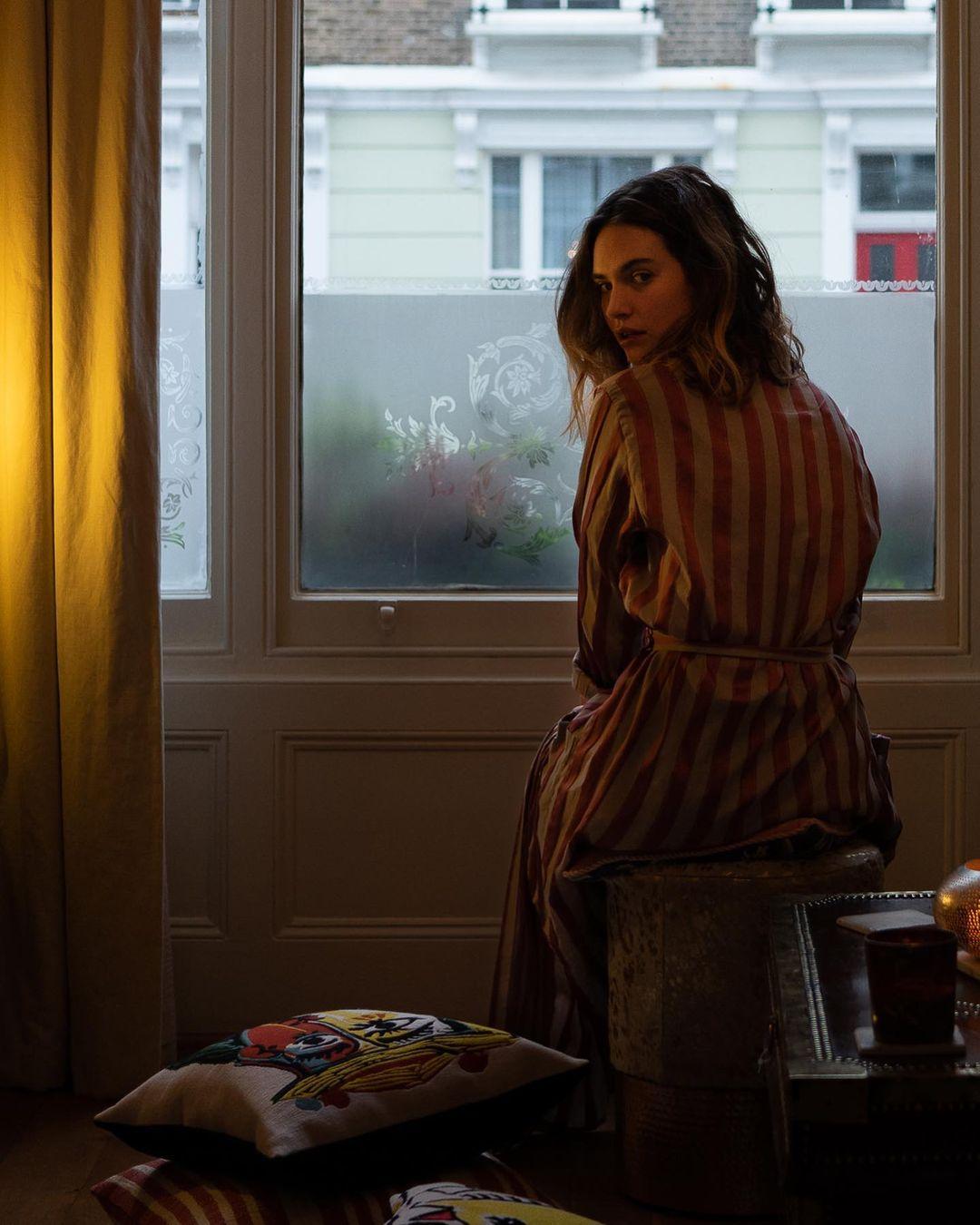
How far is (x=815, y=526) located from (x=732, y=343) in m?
0.26

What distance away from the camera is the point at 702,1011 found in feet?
5.45

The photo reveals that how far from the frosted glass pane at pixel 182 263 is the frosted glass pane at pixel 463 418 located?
8.2 inches

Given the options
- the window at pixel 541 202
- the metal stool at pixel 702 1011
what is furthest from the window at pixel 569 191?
the metal stool at pixel 702 1011

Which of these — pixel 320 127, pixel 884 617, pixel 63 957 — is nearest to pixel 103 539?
pixel 63 957

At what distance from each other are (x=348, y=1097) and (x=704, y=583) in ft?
2.31

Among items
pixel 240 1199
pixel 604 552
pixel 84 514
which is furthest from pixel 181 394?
pixel 240 1199

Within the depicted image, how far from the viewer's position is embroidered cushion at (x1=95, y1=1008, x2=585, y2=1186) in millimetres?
1396

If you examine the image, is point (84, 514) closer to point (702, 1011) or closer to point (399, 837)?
point (399, 837)

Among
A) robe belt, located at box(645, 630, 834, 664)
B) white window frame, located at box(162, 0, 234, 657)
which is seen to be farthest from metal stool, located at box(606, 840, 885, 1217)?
white window frame, located at box(162, 0, 234, 657)

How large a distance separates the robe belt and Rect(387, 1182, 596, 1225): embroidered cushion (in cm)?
70

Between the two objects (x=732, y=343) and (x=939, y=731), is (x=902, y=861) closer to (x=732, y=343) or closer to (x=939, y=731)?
(x=939, y=731)

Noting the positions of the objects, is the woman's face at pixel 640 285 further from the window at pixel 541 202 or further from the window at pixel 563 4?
the window at pixel 563 4

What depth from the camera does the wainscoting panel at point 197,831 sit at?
2.52 metres

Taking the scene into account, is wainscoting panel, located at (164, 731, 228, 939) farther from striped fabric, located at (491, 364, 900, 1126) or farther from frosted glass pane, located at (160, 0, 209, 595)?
striped fabric, located at (491, 364, 900, 1126)
